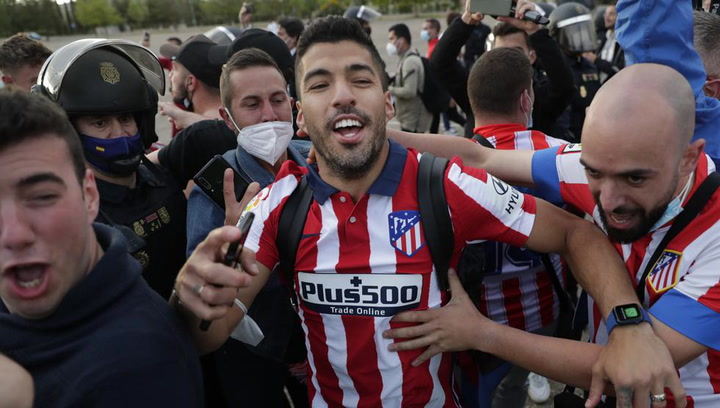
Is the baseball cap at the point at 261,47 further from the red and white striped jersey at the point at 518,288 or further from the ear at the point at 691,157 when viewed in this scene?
the ear at the point at 691,157

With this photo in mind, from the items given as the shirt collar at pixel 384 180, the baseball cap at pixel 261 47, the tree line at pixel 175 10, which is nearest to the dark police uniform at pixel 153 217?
the shirt collar at pixel 384 180

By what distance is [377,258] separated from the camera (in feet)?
5.69

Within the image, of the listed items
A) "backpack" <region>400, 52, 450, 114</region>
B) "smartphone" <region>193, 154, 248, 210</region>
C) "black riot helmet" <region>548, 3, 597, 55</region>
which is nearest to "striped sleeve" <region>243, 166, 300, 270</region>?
"smartphone" <region>193, 154, 248, 210</region>

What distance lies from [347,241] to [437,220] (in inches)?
12.6

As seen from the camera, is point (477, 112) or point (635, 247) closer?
point (635, 247)

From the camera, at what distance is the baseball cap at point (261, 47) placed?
3480mm

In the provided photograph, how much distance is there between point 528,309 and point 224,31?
4.31 metres

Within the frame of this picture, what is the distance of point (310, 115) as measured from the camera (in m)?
1.83

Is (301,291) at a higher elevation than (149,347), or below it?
below

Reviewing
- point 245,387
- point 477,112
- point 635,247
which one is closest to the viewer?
point 635,247

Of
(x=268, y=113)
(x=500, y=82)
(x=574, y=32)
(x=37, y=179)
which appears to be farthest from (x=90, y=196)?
(x=574, y=32)

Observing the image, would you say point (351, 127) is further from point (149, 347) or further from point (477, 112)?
point (477, 112)

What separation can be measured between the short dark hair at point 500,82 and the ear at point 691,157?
54.2 inches

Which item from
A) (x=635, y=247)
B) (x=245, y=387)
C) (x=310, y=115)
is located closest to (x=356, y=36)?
(x=310, y=115)
